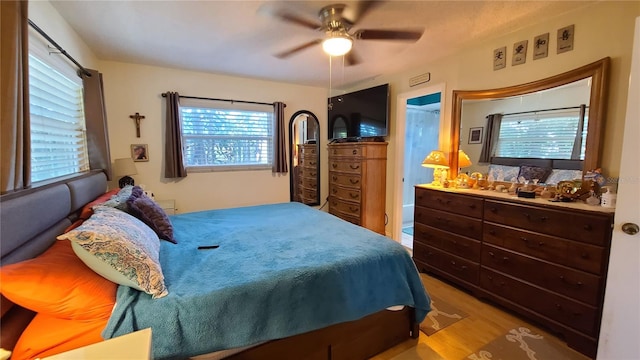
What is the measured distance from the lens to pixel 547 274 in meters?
1.98

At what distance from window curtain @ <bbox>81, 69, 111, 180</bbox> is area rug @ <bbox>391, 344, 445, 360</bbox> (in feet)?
10.4

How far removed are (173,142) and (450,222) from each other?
338cm

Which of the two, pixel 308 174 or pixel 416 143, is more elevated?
pixel 416 143

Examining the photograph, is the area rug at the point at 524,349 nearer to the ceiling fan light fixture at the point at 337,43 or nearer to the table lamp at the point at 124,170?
the ceiling fan light fixture at the point at 337,43

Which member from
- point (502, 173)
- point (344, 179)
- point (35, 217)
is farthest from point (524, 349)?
point (35, 217)

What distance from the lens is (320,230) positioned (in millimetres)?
2223

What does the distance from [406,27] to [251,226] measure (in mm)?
2160

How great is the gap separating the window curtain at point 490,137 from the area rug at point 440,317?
1473 millimetres

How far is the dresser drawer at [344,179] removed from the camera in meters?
3.86

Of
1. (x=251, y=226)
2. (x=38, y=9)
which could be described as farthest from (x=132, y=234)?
(x=38, y=9)

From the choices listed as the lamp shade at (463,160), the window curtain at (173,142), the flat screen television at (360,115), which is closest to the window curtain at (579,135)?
the lamp shade at (463,160)

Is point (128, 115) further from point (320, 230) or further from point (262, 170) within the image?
point (320, 230)

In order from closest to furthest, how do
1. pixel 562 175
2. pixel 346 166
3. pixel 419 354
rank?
pixel 419 354
pixel 562 175
pixel 346 166

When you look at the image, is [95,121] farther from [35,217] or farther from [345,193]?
[345,193]
